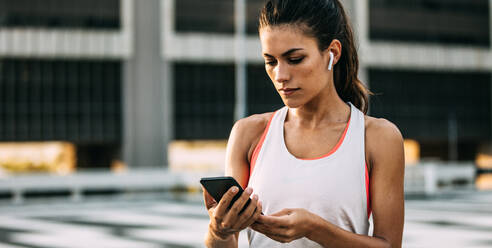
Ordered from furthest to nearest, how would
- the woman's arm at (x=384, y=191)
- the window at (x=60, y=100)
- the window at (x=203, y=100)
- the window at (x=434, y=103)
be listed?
1. the window at (x=434, y=103)
2. the window at (x=203, y=100)
3. the window at (x=60, y=100)
4. the woman's arm at (x=384, y=191)

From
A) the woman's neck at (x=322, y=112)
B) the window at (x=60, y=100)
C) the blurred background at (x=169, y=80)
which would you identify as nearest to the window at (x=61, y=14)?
the blurred background at (x=169, y=80)

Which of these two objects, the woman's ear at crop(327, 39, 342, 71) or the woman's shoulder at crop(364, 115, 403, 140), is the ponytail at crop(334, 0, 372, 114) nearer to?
the woman's ear at crop(327, 39, 342, 71)

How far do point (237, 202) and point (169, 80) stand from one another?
2842 cm

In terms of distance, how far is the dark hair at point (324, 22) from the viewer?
2135 millimetres

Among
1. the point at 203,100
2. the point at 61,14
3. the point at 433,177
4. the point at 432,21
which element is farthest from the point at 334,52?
the point at 432,21

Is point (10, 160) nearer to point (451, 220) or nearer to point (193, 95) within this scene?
point (193, 95)

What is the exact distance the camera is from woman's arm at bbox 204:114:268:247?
6.26 feet

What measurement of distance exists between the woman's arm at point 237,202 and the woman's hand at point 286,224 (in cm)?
4

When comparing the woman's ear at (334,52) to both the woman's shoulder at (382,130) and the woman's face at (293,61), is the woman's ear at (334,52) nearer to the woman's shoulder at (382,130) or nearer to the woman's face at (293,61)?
the woman's face at (293,61)

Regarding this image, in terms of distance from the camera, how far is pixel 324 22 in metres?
2.19

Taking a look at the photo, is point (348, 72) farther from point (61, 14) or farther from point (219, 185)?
point (61, 14)

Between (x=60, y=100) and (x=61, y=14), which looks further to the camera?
(x=60, y=100)

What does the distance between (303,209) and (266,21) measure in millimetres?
642

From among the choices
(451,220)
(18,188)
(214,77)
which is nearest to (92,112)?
(214,77)
